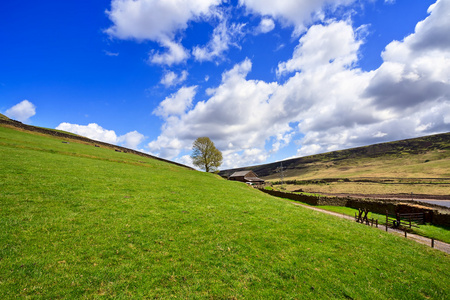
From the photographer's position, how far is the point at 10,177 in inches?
613

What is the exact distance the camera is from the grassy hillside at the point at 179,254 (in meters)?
7.47

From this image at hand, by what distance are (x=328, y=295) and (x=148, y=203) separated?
1392cm

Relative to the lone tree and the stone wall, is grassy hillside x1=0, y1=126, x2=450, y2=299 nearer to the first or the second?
the stone wall

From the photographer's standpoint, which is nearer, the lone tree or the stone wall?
the stone wall

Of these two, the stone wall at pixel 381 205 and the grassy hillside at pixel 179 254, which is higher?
the stone wall at pixel 381 205

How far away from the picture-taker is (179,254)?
9.68 metres

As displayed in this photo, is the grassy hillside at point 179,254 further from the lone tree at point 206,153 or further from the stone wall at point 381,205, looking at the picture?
the lone tree at point 206,153

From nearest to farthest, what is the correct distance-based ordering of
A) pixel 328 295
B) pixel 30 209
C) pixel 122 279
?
pixel 122 279
pixel 328 295
pixel 30 209

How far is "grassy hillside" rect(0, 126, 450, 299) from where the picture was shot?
7473 millimetres

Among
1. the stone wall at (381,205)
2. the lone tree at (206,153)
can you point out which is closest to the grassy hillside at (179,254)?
the stone wall at (381,205)

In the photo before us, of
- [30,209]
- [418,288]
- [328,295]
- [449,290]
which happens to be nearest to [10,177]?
[30,209]

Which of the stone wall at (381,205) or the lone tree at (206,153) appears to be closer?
the stone wall at (381,205)

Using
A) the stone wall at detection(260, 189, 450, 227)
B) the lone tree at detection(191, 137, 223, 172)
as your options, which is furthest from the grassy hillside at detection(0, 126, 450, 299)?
the lone tree at detection(191, 137, 223, 172)

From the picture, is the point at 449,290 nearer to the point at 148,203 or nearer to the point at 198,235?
the point at 198,235
